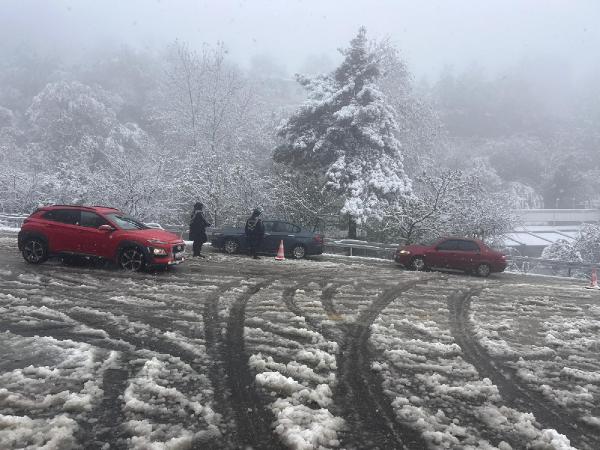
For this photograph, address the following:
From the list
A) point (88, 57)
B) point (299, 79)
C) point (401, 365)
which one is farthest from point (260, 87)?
point (401, 365)

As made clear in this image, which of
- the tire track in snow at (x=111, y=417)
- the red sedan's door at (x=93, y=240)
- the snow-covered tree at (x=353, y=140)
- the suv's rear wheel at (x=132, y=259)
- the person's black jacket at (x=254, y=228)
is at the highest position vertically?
the snow-covered tree at (x=353, y=140)

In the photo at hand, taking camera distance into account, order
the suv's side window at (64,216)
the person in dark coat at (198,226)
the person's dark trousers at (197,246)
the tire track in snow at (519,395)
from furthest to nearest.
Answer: the person's dark trousers at (197,246), the person in dark coat at (198,226), the suv's side window at (64,216), the tire track in snow at (519,395)

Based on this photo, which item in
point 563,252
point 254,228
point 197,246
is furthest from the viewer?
point 563,252

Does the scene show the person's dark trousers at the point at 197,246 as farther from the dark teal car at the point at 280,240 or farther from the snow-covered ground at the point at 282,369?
the snow-covered ground at the point at 282,369

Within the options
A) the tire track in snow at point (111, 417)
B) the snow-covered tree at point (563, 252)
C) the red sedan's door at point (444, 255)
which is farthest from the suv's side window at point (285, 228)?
the snow-covered tree at point (563, 252)

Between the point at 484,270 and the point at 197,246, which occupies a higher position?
the point at 197,246

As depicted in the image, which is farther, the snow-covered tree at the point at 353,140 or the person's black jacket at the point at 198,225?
the snow-covered tree at the point at 353,140

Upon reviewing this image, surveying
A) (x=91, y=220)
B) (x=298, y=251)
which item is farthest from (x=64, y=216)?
(x=298, y=251)

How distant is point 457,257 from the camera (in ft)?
50.3

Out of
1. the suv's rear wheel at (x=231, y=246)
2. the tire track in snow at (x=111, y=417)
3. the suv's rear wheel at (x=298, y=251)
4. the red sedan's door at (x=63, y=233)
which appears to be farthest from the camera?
the suv's rear wheel at (x=231, y=246)

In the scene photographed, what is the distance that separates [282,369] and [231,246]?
1202cm

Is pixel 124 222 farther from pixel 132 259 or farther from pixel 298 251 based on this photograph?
pixel 298 251

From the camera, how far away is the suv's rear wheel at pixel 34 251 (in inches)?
439

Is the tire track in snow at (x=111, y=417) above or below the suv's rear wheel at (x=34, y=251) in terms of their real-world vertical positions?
below
